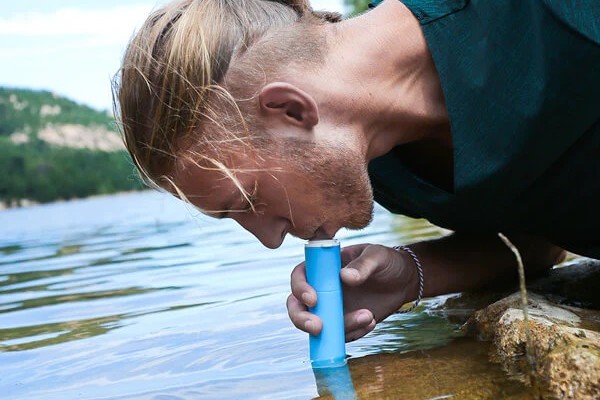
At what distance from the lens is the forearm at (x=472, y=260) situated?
3.26 m

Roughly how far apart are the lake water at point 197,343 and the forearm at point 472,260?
7.0 inches

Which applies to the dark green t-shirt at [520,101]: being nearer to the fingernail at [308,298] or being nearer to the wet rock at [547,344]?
the wet rock at [547,344]

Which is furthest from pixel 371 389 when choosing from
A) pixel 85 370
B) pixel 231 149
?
pixel 85 370

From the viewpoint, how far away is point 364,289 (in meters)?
2.93

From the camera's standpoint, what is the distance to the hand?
2.70 m

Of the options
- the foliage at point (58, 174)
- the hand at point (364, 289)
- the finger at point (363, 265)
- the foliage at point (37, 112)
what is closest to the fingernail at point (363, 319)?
the hand at point (364, 289)

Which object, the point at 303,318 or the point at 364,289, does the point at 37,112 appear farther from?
the point at 303,318

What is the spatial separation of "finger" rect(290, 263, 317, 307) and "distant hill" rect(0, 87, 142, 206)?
1820 inches

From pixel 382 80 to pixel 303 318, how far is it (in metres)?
0.77

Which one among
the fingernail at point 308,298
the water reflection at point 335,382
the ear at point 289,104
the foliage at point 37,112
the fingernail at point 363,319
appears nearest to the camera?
the water reflection at point 335,382

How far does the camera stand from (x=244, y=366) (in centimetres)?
293

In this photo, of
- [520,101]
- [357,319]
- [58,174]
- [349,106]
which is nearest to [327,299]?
[357,319]

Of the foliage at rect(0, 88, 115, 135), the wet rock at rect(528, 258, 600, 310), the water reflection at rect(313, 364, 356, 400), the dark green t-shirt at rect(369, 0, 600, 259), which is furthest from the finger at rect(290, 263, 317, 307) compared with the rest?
the foliage at rect(0, 88, 115, 135)

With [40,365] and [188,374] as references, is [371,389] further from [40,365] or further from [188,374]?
[40,365]
